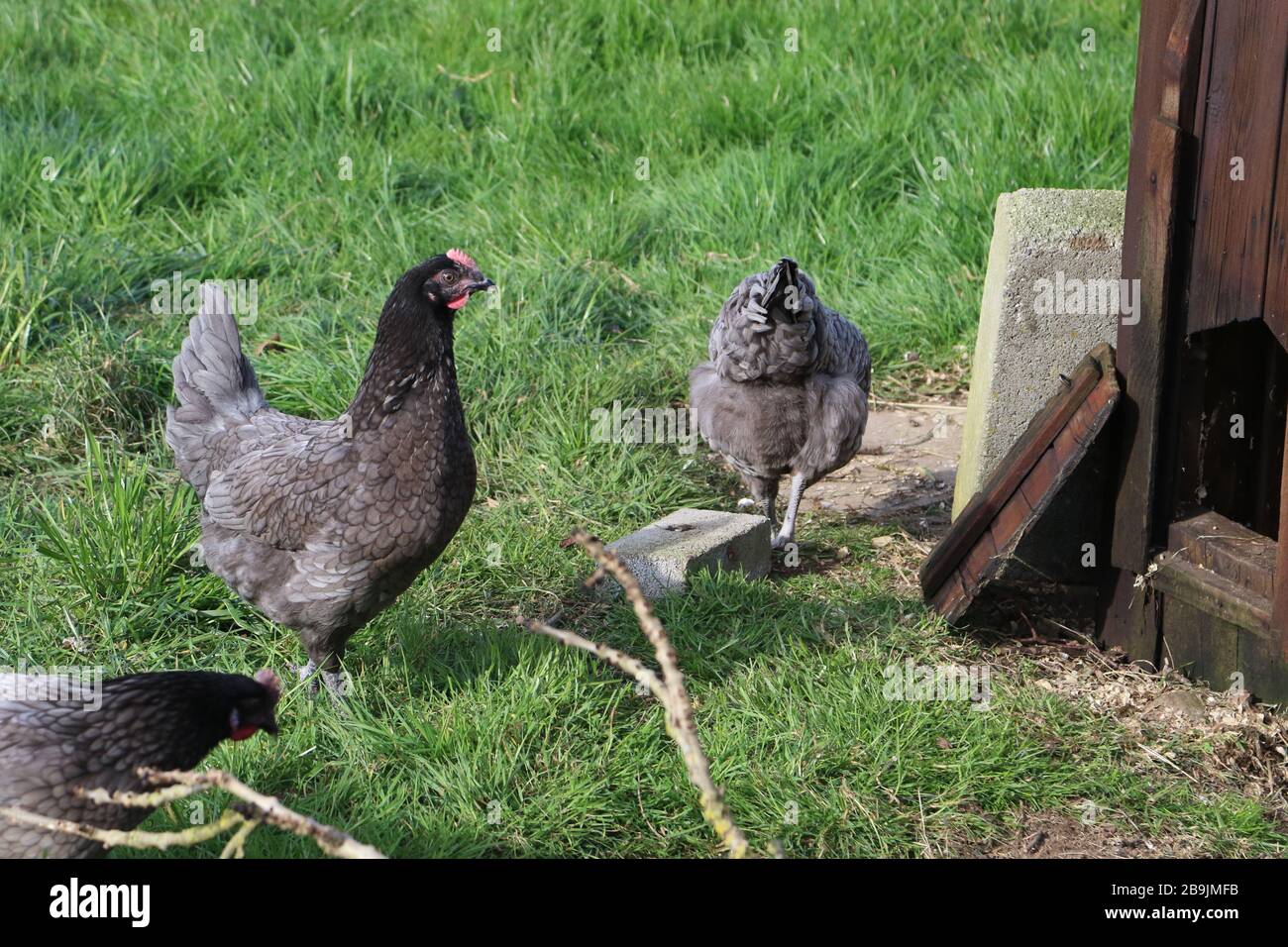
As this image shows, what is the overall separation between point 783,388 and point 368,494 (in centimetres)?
191

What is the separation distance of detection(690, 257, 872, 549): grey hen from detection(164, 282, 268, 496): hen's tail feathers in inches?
67.4

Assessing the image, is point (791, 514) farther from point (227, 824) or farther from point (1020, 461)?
point (227, 824)

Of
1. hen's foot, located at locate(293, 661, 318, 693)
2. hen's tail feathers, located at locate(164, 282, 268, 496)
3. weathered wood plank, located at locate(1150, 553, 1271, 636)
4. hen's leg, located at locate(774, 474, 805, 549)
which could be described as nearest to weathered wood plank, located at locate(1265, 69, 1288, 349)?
weathered wood plank, located at locate(1150, 553, 1271, 636)

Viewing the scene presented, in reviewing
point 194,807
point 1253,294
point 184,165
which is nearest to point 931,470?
point 1253,294

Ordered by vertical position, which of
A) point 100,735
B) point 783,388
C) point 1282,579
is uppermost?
point 783,388

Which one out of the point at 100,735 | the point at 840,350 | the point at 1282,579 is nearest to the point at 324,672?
the point at 100,735

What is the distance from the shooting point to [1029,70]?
22.9 feet

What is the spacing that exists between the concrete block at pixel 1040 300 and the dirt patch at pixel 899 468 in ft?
2.51

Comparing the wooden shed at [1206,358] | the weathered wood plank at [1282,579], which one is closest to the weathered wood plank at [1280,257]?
the wooden shed at [1206,358]

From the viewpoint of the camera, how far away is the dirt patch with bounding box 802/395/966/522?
5371 millimetres

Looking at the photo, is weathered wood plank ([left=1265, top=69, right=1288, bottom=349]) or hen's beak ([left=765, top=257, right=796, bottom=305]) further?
hen's beak ([left=765, top=257, right=796, bottom=305])

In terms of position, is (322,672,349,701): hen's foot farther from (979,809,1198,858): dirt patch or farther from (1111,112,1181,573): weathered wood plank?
(1111,112,1181,573): weathered wood plank

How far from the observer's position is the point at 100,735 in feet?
9.29

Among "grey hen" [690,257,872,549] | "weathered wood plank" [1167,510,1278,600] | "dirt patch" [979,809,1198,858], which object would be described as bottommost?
"dirt patch" [979,809,1198,858]
